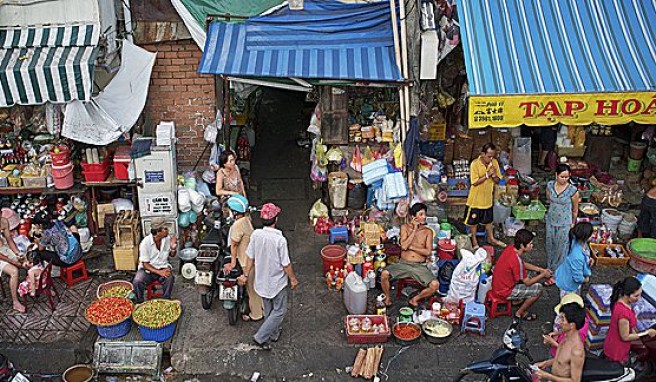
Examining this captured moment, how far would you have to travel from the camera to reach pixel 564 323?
6.84 meters

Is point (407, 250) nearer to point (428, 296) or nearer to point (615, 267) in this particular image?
point (428, 296)

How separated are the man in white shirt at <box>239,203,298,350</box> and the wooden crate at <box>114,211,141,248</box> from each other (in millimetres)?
2442

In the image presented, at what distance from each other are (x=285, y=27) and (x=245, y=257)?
385 centimetres

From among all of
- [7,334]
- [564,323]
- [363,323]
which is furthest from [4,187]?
[564,323]

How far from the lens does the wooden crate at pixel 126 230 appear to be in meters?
10.3

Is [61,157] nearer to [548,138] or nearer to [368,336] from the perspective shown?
[368,336]

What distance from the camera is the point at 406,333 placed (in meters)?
9.00

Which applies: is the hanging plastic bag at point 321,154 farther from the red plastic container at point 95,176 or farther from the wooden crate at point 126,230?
the red plastic container at point 95,176

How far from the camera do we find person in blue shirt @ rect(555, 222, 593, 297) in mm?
8477

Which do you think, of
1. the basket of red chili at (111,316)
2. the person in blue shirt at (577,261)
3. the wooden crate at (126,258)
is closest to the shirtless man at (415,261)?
the person in blue shirt at (577,261)

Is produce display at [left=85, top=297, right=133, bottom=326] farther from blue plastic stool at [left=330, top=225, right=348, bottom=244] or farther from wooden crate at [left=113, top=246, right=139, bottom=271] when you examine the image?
blue plastic stool at [left=330, top=225, right=348, bottom=244]

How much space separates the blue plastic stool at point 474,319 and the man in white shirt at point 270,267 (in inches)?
88.7

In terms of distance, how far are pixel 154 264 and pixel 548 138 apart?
7.13m

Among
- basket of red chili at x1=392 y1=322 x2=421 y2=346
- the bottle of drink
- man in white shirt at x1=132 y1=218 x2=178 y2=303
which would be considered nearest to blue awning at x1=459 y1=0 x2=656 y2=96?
the bottle of drink
